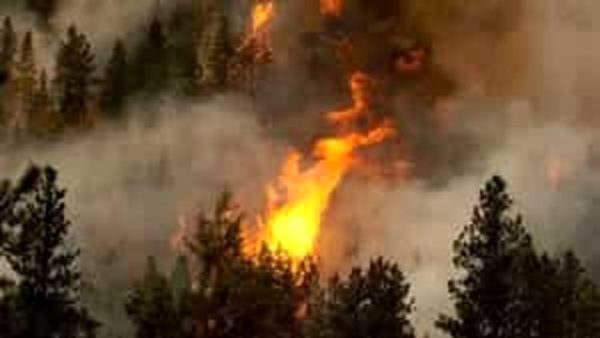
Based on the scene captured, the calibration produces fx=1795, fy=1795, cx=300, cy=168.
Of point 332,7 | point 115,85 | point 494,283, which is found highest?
point 332,7

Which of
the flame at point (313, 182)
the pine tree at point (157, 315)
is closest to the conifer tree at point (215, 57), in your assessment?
the flame at point (313, 182)

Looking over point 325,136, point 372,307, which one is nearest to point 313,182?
point 325,136

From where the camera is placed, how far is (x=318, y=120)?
183m

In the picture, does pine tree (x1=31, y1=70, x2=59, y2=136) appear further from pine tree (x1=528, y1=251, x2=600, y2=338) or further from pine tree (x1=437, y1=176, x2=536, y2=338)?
pine tree (x1=437, y1=176, x2=536, y2=338)

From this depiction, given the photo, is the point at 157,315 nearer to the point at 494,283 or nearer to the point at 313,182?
the point at 494,283

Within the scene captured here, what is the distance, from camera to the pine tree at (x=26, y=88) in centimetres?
18488

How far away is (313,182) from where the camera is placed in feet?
567

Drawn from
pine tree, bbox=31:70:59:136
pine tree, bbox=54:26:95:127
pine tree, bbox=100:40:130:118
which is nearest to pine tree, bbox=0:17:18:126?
pine tree, bbox=31:70:59:136

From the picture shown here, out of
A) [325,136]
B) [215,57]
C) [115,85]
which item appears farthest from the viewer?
[215,57]

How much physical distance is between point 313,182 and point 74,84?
3032 cm

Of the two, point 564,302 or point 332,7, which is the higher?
point 332,7

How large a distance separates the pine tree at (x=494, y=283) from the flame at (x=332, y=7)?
122 metres

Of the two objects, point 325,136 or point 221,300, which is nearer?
point 221,300

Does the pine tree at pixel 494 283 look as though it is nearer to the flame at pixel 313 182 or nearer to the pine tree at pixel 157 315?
the pine tree at pixel 157 315
